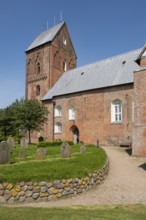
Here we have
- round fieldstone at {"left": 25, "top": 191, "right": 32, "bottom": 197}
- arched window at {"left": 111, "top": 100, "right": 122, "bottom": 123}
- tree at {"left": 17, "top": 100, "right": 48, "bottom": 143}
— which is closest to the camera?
round fieldstone at {"left": 25, "top": 191, "right": 32, "bottom": 197}

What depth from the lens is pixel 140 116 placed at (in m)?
17.5

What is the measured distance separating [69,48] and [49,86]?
893 centimetres

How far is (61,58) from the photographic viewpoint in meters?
38.1

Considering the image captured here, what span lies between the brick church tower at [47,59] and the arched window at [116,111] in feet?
41.1

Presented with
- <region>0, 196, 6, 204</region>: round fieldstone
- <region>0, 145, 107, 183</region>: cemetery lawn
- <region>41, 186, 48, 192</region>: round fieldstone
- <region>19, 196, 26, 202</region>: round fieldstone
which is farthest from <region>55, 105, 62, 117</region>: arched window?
<region>0, 196, 6, 204</region>: round fieldstone

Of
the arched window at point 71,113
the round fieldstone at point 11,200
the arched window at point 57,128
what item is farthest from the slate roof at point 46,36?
the round fieldstone at point 11,200

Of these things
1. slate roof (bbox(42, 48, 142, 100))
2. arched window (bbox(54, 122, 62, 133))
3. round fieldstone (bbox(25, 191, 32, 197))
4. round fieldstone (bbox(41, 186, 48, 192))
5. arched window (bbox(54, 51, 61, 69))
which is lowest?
round fieldstone (bbox(25, 191, 32, 197))

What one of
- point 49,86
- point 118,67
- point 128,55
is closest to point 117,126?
point 118,67

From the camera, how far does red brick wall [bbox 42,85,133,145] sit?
25203 mm

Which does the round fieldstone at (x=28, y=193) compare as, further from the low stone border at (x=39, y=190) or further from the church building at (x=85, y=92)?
the church building at (x=85, y=92)

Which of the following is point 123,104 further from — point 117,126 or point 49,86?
point 49,86

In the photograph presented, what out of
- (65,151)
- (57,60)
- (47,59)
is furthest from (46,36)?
(65,151)

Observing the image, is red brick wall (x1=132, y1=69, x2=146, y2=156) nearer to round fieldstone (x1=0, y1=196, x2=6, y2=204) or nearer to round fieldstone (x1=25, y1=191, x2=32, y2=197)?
round fieldstone (x1=25, y1=191, x2=32, y2=197)

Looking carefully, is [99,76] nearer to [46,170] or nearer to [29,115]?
[29,115]
